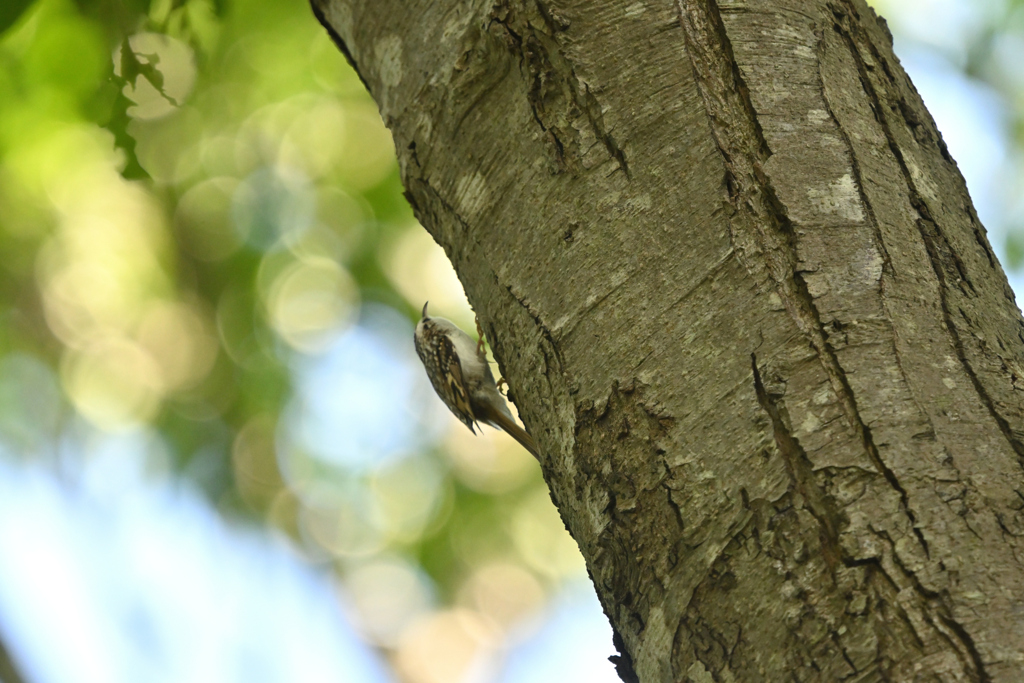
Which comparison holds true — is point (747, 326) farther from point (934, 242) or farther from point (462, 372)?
point (462, 372)

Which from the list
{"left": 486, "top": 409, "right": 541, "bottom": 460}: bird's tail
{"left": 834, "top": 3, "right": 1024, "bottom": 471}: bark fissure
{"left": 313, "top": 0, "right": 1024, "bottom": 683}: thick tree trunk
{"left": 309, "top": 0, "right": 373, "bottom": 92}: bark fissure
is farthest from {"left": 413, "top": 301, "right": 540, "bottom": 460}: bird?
{"left": 834, "top": 3, "right": 1024, "bottom": 471}: bark fissure

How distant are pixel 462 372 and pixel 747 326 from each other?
4246 mm

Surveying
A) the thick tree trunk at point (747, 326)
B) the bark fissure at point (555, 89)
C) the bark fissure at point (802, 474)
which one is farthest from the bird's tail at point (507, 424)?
the bark fissure at point (802, 474)

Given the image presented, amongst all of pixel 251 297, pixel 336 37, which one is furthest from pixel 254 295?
pixel 336 37

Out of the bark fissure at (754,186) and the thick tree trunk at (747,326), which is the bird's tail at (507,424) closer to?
the thick tree trunk at (747,326)

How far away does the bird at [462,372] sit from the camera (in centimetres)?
547

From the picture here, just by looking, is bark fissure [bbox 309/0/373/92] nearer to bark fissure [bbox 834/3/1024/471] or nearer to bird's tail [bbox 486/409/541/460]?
bark fissure [bbox 834/3/1024/471]

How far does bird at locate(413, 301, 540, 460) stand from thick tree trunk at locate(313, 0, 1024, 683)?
11.8 feet

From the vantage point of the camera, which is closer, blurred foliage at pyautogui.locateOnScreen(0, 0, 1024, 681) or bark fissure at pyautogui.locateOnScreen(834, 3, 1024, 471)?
bark fissure at pyautogui.locateOnScreen(834, 3, 1024, 471)

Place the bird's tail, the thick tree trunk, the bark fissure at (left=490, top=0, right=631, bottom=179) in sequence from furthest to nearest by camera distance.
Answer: the bird's tail, the bark fissure at (left=490, top=0, right=631, bottom=179), the thick tree trunk

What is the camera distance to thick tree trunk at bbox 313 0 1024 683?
3.82ft

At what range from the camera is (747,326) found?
1351mm

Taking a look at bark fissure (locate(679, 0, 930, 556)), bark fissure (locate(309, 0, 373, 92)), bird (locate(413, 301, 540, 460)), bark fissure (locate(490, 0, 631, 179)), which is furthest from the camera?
bird (locate(413, 301, 540, 460))

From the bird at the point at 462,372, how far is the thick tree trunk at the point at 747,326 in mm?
3595
